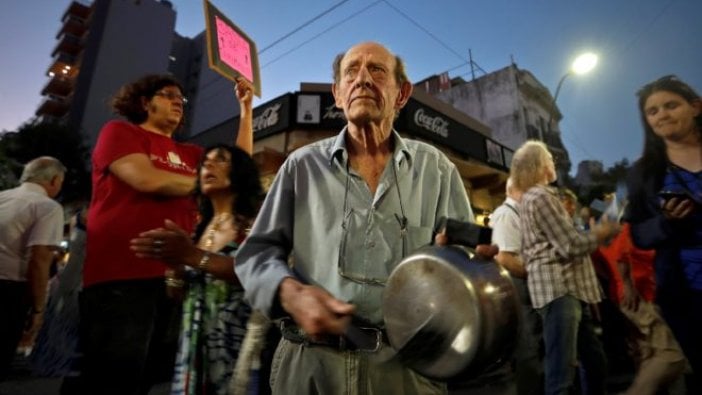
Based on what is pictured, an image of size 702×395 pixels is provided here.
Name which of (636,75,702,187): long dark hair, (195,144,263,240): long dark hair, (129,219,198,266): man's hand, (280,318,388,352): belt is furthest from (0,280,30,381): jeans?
(636,75,702,187): long dark hair

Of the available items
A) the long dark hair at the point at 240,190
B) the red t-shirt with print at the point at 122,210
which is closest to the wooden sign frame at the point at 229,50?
the long dark hair at the point at 240,190

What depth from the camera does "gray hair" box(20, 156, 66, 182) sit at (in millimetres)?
3814

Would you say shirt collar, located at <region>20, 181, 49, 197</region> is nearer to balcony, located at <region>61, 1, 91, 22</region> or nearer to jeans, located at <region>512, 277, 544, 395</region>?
jeans, located at <region>512, 277, 544, 395</region>

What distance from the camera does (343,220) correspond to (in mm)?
1460

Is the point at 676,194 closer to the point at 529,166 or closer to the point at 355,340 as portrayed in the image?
the point at 529,166

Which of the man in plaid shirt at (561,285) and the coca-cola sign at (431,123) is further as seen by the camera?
the coca-cola sign at (431,123)

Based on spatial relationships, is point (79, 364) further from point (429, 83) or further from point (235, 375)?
point (429, 83)

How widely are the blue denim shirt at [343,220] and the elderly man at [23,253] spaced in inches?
123

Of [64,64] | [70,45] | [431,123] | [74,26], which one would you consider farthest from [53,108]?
[431,123]

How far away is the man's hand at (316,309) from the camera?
100cm

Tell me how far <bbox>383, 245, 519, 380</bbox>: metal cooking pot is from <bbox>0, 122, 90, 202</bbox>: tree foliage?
3033cm

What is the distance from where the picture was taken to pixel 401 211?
150 cm

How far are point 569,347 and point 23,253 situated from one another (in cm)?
453

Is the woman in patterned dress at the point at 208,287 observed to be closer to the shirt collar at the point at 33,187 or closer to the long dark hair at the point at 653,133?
the shirt collar at the point at 33,187
